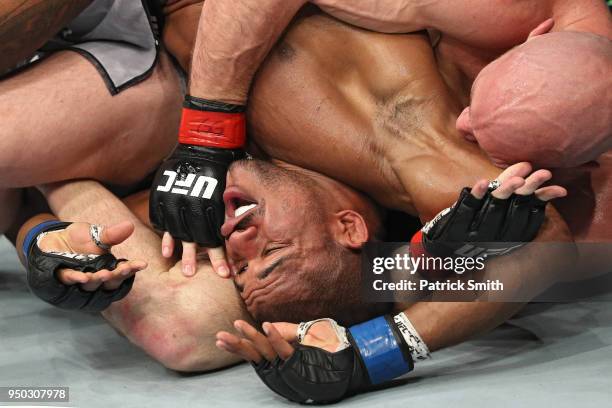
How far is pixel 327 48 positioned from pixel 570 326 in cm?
75

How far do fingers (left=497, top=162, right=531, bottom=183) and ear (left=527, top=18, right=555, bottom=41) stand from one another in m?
0.27

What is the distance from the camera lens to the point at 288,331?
5.60 ft

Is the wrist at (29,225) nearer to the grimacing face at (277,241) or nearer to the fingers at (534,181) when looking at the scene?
the grimacing face at (277,241)

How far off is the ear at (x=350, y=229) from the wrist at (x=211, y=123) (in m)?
0.27

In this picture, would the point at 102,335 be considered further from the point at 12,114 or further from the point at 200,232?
the point at 12,114

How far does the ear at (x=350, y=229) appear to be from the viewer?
1.84 m

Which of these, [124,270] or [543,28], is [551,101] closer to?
[543,28]

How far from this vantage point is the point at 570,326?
1.97 meters

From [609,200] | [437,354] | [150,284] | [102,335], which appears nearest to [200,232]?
[150,284]

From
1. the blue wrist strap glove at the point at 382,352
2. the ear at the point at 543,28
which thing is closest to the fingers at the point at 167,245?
the blue wrist strap glove at the point at 382,352

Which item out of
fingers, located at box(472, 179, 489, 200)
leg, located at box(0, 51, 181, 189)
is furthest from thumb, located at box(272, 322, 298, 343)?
leg, located at box(0, 51, 181, 189)

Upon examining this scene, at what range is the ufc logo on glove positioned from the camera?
6.20 feet

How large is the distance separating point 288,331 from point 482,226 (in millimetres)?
385

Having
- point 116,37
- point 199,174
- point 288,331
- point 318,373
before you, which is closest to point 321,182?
point 199,174
